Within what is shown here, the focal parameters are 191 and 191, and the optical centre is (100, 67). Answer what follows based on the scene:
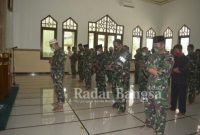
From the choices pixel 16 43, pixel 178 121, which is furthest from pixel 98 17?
pixel 178 121

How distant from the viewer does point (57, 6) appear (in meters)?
9.24

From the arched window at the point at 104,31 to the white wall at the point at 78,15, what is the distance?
23 centimetres

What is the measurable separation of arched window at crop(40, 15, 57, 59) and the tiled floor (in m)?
4.95

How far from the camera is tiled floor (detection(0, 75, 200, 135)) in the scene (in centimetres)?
292

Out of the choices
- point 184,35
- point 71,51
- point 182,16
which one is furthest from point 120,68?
point 182,16

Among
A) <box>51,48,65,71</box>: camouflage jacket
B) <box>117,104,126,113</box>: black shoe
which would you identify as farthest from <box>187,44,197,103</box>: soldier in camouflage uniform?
<box>51,48,65,71</box>: camouflage jacket

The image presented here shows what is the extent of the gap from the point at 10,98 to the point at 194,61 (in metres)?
4.57

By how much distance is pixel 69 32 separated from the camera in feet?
31.4

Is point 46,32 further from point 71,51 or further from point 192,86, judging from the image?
point 192,86

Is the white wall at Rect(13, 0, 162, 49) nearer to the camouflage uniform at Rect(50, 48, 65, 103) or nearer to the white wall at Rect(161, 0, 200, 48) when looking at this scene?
the white wall at Rect(161, 0, 200, 48)

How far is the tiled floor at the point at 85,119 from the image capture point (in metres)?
2.92

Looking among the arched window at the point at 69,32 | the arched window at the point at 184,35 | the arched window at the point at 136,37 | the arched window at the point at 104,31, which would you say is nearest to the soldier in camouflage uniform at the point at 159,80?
the arched window at the point at 69,32

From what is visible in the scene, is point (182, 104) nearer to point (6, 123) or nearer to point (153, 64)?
point (153, 64)

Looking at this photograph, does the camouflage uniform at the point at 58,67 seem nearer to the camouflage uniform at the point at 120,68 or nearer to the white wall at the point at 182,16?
the camouflage uniform at the point at 120,68
